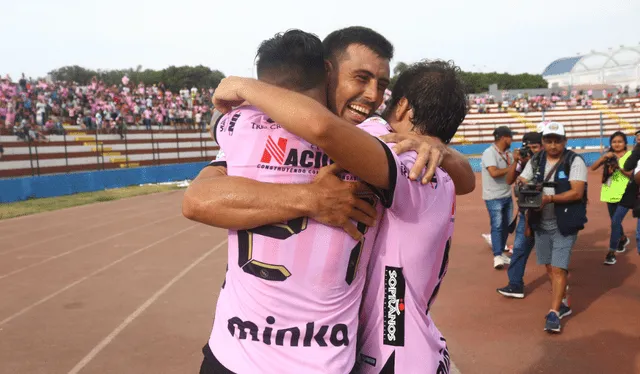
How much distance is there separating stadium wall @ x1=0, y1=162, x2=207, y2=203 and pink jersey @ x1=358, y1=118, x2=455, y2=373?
56.6 ft

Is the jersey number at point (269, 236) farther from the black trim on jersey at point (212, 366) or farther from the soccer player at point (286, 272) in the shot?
the black trim on jersey at point (212, 366)

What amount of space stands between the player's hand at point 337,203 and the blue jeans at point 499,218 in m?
6.43

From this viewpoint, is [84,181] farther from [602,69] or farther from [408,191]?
[602,69]

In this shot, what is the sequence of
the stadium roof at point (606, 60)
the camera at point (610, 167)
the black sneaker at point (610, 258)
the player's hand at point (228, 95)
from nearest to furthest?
the player's hand at point (228, 95) < the black sneaker at point (610, 258) < the camera at point (610, 167) < the stadium roof at point (606, 60)

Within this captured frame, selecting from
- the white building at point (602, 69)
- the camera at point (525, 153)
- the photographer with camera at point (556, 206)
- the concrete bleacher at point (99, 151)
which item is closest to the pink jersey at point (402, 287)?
the photographer with camera at point (556, 206)

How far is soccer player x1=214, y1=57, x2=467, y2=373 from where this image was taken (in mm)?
1346

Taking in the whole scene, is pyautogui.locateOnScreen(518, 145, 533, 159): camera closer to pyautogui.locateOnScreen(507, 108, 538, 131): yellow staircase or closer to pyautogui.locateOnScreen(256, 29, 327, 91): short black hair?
pyautogui.locateOnScreen(256, 29, 327, 91): short black hair

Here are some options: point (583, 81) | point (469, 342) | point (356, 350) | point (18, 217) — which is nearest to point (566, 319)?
point (469, 342)

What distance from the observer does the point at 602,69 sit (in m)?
96.2

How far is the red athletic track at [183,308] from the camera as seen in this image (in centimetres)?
448

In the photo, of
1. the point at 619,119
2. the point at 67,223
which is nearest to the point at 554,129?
the point at 67,223

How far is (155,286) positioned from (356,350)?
5.78m

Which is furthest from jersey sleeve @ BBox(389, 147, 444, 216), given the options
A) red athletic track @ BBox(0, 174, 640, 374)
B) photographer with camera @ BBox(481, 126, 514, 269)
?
photographer with camera @ BBox(481, 126, 514, 269)

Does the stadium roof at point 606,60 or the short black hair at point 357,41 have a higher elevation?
the stadium roof at point 606,60
